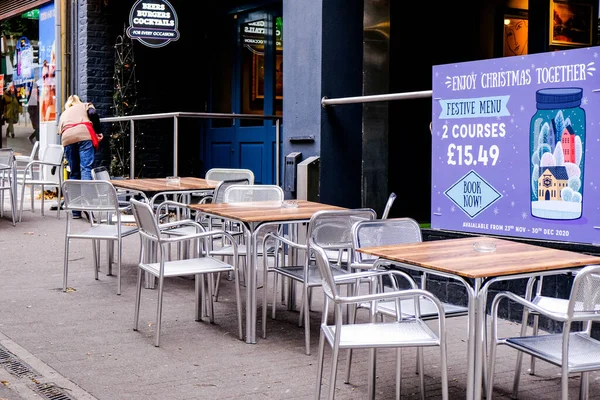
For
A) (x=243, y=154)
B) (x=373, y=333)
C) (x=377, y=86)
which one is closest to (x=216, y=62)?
(x=243, y=154)

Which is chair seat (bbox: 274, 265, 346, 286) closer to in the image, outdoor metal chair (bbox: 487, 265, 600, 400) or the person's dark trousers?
outdoor metal chair (bbox: 487, 265, 600, 400)

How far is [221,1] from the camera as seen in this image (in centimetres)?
1420

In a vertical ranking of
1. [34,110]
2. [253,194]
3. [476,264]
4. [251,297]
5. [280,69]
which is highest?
[280,69]

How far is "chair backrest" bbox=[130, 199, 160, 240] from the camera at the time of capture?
5645mm

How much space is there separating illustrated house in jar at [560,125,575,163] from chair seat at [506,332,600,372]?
1.98 m

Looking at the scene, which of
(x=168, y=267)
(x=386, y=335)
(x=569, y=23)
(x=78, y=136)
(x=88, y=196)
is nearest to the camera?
(x=386, y=335)

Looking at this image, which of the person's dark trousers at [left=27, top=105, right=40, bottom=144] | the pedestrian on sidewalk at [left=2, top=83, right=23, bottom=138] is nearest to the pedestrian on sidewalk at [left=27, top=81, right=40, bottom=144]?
the person's dark trousers at [left=27, top=105, right=40, bottom=144]

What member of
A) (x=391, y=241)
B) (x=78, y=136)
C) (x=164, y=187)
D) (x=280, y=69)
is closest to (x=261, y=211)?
(x=391, y=241)

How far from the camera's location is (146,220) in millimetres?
5828

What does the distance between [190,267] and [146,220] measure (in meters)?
0.45

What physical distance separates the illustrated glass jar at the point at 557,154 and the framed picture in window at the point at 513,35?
5.06 metres

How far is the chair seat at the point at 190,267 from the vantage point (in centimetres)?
570

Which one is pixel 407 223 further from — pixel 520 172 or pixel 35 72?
pixel 35 72

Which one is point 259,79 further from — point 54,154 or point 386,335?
point 386,335
